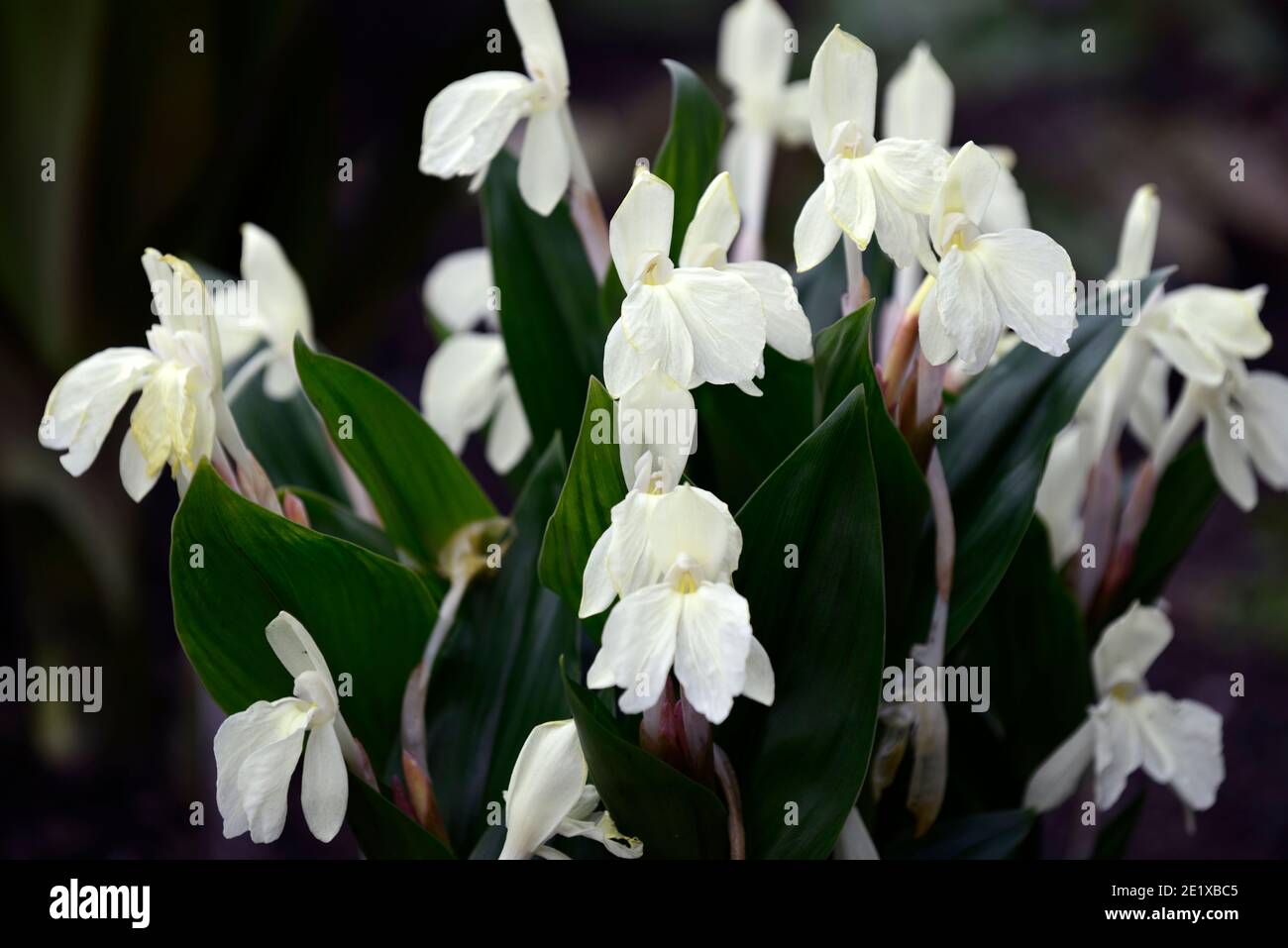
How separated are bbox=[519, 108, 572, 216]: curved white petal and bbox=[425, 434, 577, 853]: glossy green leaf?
0.27 feet

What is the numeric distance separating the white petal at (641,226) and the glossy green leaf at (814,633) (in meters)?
0.07

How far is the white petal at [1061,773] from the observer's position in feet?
1.43

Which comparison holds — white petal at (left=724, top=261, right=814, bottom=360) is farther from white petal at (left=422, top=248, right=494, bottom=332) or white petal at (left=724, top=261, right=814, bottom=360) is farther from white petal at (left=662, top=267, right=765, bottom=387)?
white petal at (left=422, top=248, right=494, bottom=332)

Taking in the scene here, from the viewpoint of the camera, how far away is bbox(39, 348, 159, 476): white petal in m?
0.37

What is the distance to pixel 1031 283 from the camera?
0.34 meters

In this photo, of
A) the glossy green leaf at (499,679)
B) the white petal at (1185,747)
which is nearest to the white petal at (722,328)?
the glossy green leaf at (499,679)

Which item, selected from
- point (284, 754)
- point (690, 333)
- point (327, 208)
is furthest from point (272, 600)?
point (327, 208)

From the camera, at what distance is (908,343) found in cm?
39

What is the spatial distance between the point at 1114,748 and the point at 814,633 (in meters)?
0.13

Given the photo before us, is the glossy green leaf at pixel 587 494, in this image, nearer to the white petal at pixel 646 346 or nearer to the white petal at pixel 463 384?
the white petal at pixel 646 346

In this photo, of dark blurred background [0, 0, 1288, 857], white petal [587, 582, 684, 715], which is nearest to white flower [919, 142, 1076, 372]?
white petal [587, 582, 684, 715]

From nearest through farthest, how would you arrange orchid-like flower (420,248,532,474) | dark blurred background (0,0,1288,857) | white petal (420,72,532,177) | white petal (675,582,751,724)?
white petal (675,582,751,724), white petal (420,72,532,177), orchid-like flower (420,248,532,474), dark blurred background (0,0,1288,857)

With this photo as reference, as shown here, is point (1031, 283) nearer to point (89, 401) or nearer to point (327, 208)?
point (89, 401)
